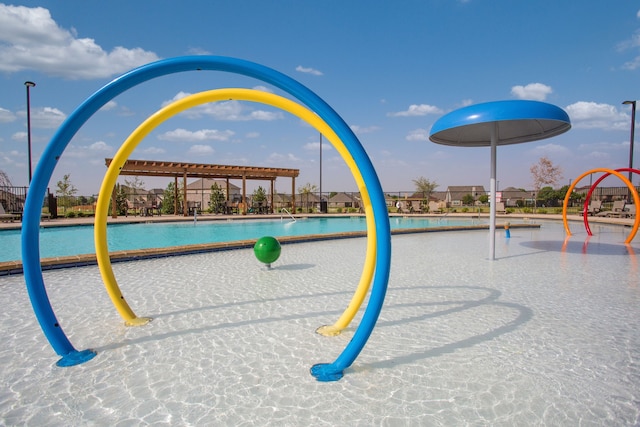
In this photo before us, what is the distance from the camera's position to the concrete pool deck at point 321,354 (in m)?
2.70

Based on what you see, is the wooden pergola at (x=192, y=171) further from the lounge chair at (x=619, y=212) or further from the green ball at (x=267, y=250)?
the lounge chair at (x=619, y=212)

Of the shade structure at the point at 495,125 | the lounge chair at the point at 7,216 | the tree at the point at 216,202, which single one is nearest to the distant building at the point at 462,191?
the tree at the point at 216,202

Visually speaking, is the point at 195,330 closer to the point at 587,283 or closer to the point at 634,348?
the point at 634,348

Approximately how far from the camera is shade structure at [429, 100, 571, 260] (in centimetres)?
698

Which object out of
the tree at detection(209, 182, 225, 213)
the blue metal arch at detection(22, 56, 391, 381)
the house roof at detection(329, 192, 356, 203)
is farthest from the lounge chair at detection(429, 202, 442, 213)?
the house roof at detection(329, 192, 356, 203)

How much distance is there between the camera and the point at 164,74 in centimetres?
345

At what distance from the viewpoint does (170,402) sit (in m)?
2.81

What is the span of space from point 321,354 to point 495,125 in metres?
7.29

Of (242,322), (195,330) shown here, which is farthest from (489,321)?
(195,330)

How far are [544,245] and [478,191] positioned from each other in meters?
87.9

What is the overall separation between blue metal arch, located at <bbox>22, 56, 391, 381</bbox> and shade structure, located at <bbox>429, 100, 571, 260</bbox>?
202 inches

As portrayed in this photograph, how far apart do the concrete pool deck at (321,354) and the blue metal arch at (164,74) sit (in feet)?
0.72

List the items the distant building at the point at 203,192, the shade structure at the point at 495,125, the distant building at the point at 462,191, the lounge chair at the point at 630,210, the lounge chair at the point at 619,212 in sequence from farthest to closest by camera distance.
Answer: the distant building at the point at 462,191, the distant building at the point at 203,192, the lounge chair at the point at 619,212, the lounge chair at the point at 630,210, the shade structure at the point at 495,125

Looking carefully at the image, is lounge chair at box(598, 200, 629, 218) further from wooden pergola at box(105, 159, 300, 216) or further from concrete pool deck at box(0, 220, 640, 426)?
wooden pergola at box(105, 159, 300, 216)
